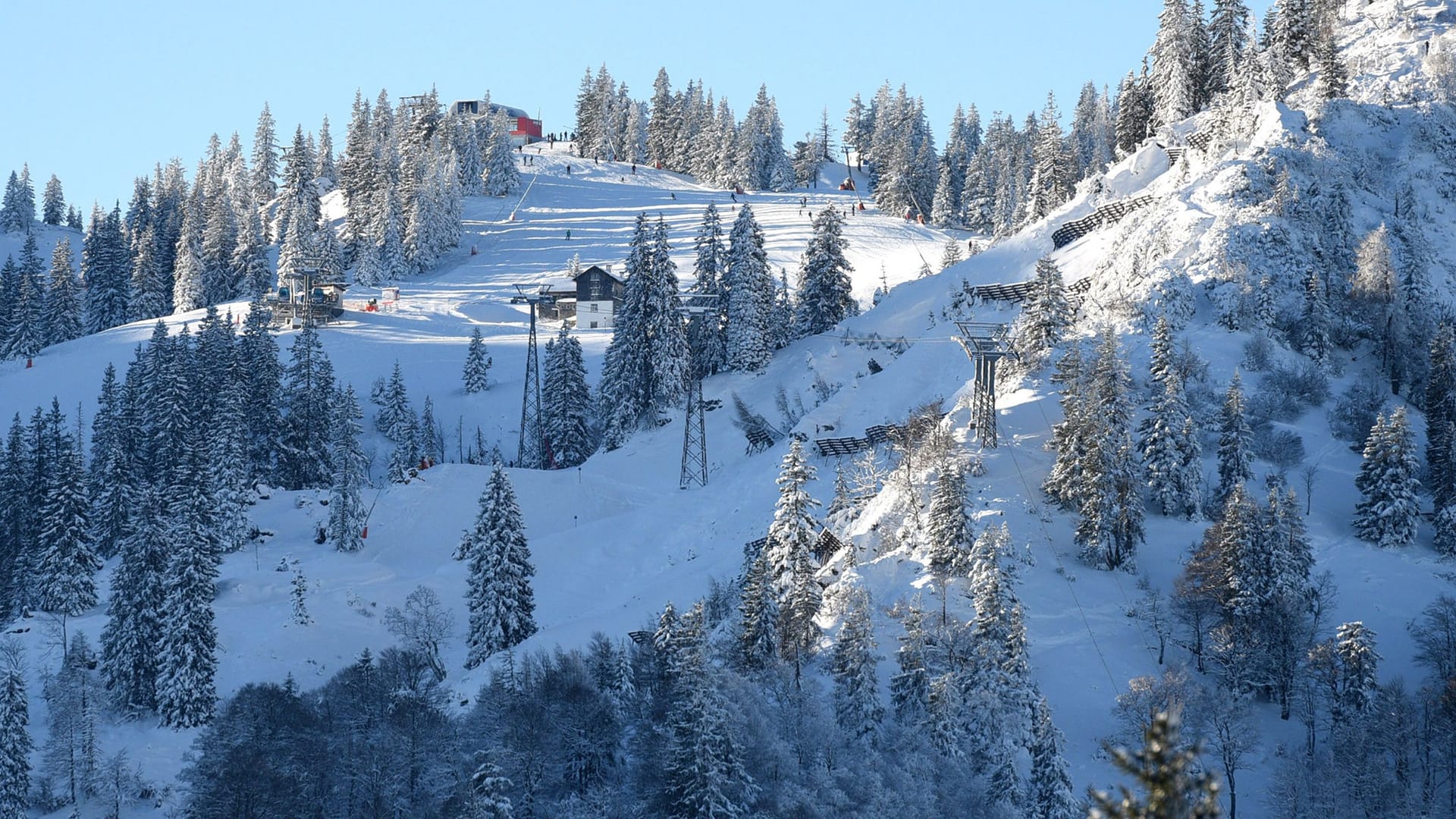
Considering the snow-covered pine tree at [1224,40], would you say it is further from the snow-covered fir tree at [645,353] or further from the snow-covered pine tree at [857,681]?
the snow-covered pine tree at [857,681]

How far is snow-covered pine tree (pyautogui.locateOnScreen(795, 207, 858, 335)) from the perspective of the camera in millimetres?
98688

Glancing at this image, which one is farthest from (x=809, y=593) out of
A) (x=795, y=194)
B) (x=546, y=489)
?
(x=795, y=194)

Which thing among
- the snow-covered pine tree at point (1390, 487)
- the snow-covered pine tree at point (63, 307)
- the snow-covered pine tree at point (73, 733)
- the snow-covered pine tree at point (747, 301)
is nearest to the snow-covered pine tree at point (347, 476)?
the snow-covered pine tree at point (73, 733)

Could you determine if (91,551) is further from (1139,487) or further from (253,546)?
(1139,487)

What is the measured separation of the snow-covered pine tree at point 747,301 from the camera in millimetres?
93062

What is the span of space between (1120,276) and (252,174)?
406 feet

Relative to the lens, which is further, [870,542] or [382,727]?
[870,542]

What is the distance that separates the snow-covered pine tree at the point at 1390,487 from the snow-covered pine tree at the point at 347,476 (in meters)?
50.4

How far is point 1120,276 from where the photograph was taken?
79562 millimetres

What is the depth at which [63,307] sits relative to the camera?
135750 mm

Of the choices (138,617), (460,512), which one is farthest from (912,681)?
(460,512)

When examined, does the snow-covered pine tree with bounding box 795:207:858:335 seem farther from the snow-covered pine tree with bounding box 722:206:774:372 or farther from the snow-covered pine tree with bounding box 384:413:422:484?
the snow-covered pine tree with bounding box 384:413:422:484

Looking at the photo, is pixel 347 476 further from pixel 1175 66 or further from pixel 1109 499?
pixel 1175 66

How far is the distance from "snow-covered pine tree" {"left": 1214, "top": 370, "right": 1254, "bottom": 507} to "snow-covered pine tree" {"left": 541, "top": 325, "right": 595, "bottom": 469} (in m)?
41.0
